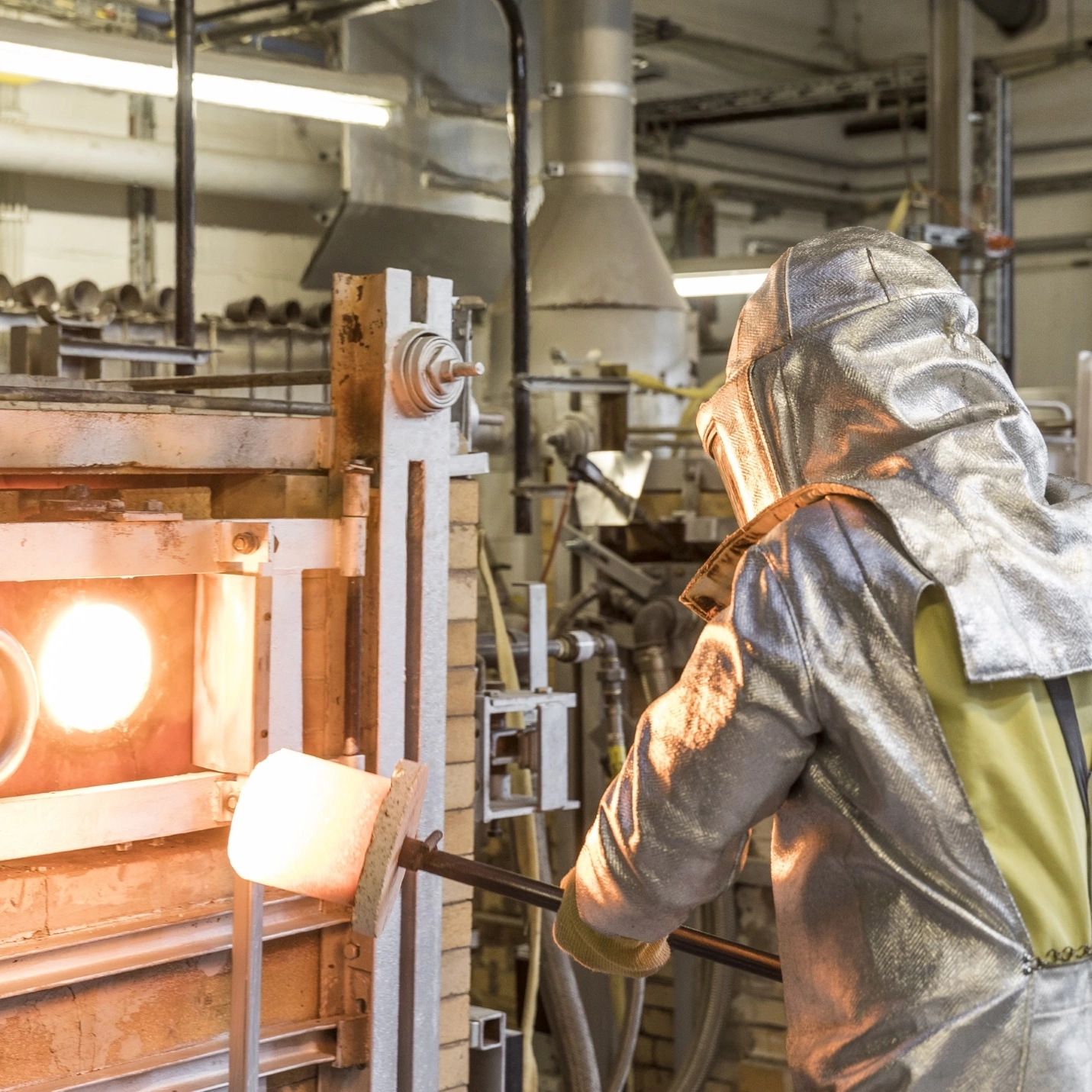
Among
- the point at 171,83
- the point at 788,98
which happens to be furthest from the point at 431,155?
the point at 788,98

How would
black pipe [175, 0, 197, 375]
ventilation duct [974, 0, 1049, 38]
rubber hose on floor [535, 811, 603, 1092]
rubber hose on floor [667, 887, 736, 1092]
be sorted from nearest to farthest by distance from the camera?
1. black pipe [175, 0, 197, 375]
2. rubber hose on floor [535, 811, 603, 1092]
3. rubber hose on floor [667, 887, 736, 1092]
4. ventilation duct [974, 0, 1049, 38]

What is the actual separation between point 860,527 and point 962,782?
239mm

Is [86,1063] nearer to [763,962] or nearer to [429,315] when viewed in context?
[763,962]

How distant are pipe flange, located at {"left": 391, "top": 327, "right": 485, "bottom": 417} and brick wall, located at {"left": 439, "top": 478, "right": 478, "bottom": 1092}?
29 centimetres

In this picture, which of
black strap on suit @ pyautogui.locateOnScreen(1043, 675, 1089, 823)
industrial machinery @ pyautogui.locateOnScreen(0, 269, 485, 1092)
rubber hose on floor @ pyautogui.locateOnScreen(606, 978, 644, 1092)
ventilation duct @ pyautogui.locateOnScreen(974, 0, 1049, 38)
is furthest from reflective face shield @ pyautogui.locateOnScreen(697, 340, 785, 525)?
ventilation duct @ pyautogui.locateOnScreen(974, 0, 1049, 38)

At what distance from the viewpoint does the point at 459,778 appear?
2174 millimetres

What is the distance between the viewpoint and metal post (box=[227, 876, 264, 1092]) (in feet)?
5.34

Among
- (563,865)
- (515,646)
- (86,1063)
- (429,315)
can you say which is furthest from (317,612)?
(563,865)

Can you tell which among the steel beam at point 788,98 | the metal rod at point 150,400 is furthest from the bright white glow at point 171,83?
the steel beam at point 788,98

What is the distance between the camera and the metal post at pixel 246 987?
1.63 metres

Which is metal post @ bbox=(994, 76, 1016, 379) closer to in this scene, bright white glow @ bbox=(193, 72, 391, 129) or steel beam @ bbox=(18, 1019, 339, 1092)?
bright white glow @ bbox=(193, 72, 391, 129)

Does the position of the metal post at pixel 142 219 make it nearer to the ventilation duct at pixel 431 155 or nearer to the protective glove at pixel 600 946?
the ventilation duct at pixel 431 155

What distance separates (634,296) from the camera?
5957 mm

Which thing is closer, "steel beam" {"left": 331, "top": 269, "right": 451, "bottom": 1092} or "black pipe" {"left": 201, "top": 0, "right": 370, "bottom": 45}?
"steel beam" {"left": 331, "top": 269, "right": 451, "bottom": 1092}
